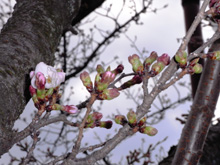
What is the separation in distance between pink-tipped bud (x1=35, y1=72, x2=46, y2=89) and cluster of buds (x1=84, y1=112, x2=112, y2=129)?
0.20m

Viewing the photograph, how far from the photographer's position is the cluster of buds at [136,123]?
79 centimetres

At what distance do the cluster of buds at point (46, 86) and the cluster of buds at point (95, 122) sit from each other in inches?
2.8

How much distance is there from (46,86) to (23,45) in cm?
45

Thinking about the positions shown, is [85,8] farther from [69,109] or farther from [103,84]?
[103,84]

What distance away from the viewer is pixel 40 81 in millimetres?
874

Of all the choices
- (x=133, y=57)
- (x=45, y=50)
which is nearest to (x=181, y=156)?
(x=133, y=57)

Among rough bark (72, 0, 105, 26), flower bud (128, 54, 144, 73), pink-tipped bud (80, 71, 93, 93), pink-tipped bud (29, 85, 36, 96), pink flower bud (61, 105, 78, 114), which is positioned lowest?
pink flower bud (61, 105, 78, 114)

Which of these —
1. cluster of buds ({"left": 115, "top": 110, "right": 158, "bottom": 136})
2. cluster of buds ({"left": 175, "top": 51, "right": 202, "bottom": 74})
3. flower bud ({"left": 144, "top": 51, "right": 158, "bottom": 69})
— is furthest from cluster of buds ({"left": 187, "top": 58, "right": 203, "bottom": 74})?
cluster of buds ({"left": 115, "top": 110, "right": 158, "bottom": 136})

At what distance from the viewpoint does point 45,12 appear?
63.0 inches

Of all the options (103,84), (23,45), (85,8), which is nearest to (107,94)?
(103,84)

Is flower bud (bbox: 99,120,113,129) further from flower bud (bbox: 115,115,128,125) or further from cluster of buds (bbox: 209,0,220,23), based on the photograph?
cluster of buds (bbox: 209,0,220,23)

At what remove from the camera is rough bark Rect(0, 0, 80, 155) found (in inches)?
39.2

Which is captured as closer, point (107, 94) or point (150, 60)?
point (107, 94)

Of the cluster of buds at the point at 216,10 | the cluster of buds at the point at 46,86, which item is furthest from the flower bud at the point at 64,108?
the cluster of buds at the point at 216,10
